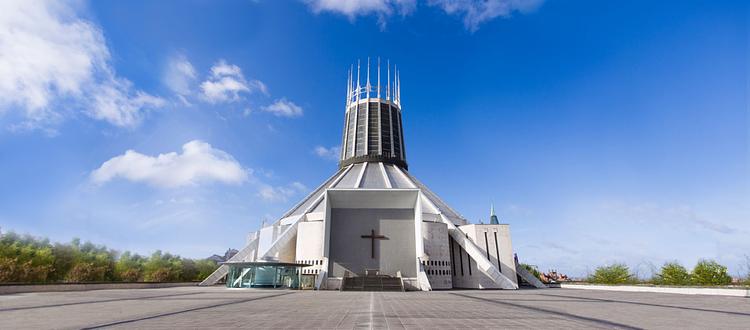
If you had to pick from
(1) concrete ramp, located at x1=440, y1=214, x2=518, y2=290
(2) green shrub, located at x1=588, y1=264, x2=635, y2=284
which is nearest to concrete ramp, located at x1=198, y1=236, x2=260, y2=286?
(1) concrete ramp, located at x1=440, y1=214, x2=518, y2=290

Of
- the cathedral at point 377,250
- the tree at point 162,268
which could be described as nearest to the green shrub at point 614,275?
the cathedral at point 377,250

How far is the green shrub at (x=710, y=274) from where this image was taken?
25.6 m

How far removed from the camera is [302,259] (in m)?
27.7

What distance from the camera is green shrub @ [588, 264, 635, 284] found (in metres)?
32.3

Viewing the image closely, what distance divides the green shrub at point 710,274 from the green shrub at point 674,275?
0.63 m

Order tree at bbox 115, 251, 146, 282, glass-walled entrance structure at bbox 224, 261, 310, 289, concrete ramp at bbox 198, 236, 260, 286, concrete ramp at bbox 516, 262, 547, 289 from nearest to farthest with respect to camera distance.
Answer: glass-walled entrance structure at bbox 224, 261, 310, 289 → concrete ramp at bbox 198, 236, 260, 286 → concrete ramp at bbox 516, 262, 547, 289 → tree at bbox 115, 251, 146, 282

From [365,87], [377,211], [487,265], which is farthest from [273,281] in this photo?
[365,87]

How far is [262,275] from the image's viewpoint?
24.3 metres

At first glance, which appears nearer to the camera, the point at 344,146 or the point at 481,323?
the point at 481,323

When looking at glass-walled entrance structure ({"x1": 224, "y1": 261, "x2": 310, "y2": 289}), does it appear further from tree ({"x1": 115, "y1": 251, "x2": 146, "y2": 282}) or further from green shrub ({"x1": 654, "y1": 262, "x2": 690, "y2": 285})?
green shrub ({"x1": 654, "y1": 262, "x2": 690, "y2": 285})

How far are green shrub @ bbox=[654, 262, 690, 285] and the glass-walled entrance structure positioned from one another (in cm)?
2968

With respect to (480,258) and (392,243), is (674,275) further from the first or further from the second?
(392,243)

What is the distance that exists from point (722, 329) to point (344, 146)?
40806 millimetres

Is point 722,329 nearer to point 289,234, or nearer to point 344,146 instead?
point 289,234
